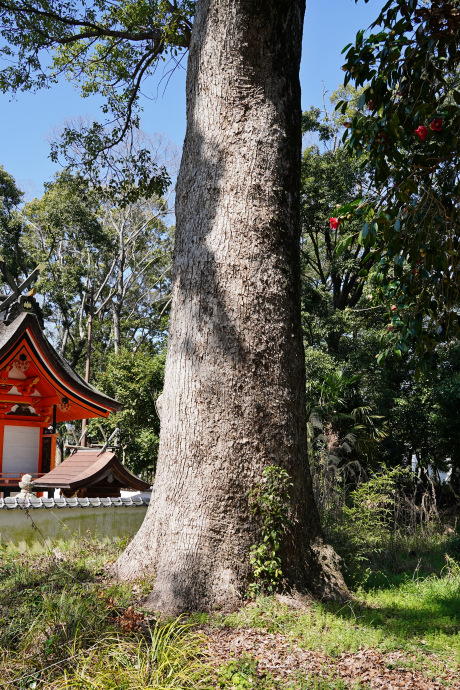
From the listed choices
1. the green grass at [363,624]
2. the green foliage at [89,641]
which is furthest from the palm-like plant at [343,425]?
the green foliage at [89,641]

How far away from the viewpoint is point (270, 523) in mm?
4184

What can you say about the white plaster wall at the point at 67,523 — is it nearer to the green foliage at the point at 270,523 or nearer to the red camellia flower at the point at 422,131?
the green foliage at the point at 270,523

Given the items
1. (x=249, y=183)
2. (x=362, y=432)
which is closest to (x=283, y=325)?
(x=249, y=183)

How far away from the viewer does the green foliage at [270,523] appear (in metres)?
4.09

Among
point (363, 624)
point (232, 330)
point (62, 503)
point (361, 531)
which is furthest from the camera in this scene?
point (62, 503)

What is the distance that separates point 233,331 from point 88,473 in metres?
5.98

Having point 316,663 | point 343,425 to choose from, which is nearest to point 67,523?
point 316,663

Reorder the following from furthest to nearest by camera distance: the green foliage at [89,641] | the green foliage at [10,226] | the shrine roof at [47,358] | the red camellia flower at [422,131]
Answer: the green foliage at [10,226], the shrine roof at [47,358], the red camellia flower at [422,131], the green foliage at [89,641]

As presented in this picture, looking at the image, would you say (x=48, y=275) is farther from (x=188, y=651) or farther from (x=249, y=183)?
(x=188, y=651)

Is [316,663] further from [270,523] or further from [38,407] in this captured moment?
[38,407]

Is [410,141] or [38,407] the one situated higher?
[410,141]

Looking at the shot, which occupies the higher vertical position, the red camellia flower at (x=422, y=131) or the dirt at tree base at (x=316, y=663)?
the red camellia flower at (x=422, y=131)

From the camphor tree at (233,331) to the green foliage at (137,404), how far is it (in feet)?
41.0

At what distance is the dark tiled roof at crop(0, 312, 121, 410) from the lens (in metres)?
9.87
